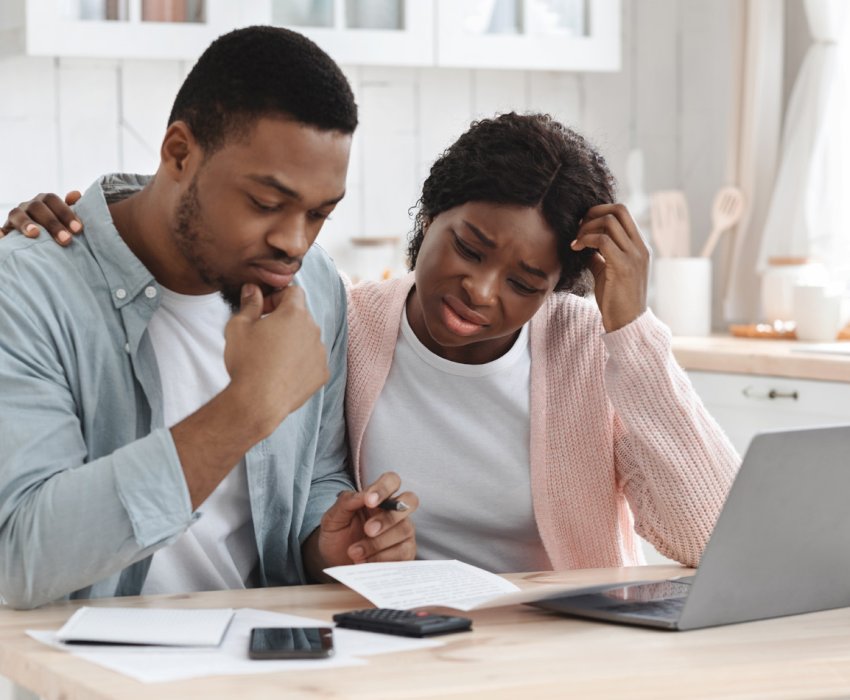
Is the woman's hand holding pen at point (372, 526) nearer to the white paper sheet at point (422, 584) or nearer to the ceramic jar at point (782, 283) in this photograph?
the white paper sheet at point (422, 584)

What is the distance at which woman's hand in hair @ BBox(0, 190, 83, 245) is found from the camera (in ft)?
5.26

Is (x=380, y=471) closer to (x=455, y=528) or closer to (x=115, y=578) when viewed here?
(x=455, y=528)

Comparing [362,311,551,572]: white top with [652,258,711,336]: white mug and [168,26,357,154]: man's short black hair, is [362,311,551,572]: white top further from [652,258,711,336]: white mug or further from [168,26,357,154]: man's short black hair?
[652,258,711,336]: white mug

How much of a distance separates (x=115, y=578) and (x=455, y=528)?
0.49 meters

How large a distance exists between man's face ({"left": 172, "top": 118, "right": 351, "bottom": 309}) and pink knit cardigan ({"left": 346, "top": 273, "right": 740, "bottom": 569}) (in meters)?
0.41

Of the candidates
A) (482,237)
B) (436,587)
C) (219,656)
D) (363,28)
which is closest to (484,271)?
(482,237)

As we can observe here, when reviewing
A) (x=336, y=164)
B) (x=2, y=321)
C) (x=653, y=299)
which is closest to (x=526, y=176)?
(x=336, y=164)

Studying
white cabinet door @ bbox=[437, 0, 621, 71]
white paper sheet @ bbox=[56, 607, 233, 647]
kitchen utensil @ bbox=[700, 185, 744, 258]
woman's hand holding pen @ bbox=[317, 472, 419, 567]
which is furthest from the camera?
kitchen utensil @ bbox=[700, 185, 744, 258]

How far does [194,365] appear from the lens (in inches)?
67.6

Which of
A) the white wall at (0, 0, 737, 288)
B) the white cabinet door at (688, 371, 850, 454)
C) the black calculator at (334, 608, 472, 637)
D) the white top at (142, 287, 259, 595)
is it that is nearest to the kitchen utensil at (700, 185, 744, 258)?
the white wall at (0, 0, 737, 288)

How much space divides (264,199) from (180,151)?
0.49ft

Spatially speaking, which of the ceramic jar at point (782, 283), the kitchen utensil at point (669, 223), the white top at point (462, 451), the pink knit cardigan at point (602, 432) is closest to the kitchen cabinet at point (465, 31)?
the kitchen utensil at point (669, 223)

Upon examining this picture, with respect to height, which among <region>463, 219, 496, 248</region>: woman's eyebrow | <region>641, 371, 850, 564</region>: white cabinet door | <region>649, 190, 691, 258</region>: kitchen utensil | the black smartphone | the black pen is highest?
<region>463, 219, 496, 248</region>: woman's eyebrow

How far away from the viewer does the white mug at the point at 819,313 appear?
3318mm
